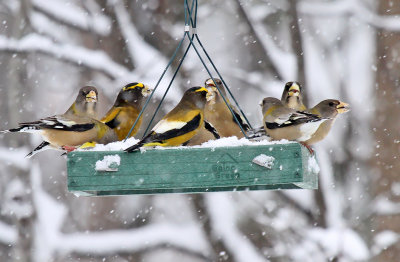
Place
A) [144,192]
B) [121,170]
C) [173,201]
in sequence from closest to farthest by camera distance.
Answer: [121,170] < [144,192] < [173,201]

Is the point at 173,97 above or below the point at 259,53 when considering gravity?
below

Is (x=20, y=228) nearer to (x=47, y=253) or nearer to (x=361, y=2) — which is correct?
(x=47, y=253)

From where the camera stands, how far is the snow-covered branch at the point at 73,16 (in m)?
11.5

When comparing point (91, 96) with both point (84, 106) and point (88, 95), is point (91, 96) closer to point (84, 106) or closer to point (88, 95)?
point (88, 95)

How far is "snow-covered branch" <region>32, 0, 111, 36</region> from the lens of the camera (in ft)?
37.8

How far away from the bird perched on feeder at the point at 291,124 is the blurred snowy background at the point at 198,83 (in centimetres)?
498

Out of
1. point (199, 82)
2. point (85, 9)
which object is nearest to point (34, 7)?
point (85, 9)

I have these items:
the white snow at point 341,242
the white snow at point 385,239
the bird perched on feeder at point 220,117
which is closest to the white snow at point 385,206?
the white snow at point 385,239

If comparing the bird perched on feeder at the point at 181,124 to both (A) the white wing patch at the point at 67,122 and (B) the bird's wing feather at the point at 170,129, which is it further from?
(A) the white wing patch at the point at 67,122

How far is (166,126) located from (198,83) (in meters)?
5.90

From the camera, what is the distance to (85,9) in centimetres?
1163

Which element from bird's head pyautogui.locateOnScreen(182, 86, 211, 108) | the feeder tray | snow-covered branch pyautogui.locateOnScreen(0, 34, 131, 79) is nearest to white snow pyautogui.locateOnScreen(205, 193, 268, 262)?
snow-covered branch pyautogui.locateOnScreen(0, 34, 131, 79)

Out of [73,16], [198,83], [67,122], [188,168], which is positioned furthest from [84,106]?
[73,16]

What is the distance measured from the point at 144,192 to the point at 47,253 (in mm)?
6204
